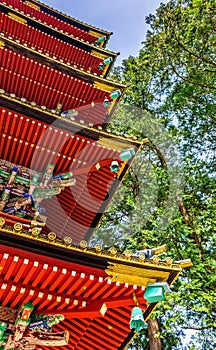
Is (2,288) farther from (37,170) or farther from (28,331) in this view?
(37,170)

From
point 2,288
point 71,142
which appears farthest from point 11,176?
point 2,288

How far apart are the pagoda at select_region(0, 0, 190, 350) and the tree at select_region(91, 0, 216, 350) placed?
3469 mm

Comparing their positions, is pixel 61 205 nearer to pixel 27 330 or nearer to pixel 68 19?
pixel 27 330

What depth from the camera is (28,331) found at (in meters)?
5.27

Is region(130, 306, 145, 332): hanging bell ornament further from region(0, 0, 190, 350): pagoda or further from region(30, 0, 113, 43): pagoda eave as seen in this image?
region(30, 0, 113, 43): pagoda eave

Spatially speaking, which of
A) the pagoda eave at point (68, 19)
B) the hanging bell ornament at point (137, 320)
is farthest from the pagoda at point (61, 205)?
the pagoda eave at point (68, 19)

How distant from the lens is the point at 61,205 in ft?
26.0

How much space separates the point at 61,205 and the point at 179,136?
8.71 m

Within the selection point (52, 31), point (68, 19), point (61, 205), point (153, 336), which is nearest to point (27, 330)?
point (61, 205)

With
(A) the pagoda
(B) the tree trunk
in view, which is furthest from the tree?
(A) the pagoda

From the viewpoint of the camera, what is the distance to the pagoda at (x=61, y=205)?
4.95m

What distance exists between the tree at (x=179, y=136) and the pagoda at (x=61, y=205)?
347cm

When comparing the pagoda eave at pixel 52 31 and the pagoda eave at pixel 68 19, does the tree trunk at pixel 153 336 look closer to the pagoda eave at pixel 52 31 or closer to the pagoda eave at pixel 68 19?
the pagoda eave at pixel 52 31

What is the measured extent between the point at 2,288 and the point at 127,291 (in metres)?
1.78
